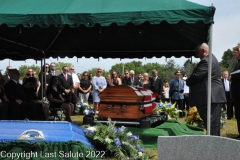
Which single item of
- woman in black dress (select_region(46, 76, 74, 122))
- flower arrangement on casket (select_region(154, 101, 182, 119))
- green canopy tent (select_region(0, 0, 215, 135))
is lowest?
flower arrangement on casket (select_region(154, 101, 182, 119))

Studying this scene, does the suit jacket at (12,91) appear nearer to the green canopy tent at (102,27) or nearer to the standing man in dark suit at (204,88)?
the green canopy tent at (102,27)

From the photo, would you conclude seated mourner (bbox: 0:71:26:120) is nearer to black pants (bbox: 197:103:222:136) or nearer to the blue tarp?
the blue tarp

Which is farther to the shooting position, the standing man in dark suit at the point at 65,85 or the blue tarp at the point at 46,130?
the standing man in dark suit at the point at 65,85

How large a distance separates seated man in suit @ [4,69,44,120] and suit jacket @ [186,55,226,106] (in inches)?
130

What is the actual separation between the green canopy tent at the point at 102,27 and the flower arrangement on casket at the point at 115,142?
1399 millimetres

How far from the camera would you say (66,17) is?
5.11 m

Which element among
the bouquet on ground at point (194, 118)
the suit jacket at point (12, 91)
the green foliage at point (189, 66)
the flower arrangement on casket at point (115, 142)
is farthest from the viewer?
the green foliage at point (189, 66)

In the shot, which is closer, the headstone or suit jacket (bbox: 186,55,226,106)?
the headstone

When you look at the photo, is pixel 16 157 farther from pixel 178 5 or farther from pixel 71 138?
pixel 178 5

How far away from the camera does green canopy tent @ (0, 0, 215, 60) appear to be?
501 cm

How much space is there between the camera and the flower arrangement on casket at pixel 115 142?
470 centimetres

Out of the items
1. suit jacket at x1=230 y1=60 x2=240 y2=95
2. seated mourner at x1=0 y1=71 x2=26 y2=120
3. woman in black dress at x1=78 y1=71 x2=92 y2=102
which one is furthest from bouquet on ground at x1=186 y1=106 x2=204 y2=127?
woman in black dress at x1=78 y1=71 x2=92 y2=102

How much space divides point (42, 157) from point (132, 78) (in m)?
8.34

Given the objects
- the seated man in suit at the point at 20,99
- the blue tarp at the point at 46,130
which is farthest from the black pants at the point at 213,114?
the seated man in suit at the point at 20,99
